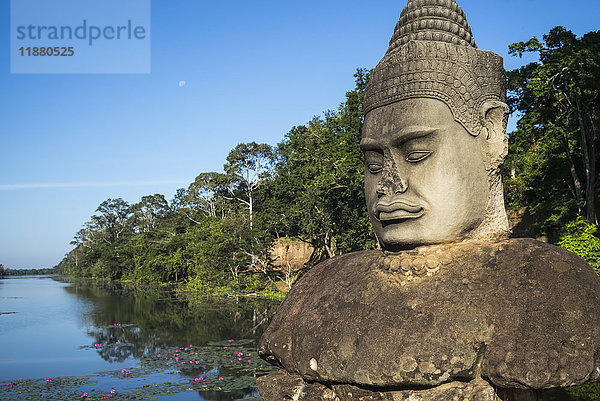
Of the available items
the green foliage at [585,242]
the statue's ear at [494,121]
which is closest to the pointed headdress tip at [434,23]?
the statue's ear at [494,121]

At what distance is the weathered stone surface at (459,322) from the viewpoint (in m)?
2.55

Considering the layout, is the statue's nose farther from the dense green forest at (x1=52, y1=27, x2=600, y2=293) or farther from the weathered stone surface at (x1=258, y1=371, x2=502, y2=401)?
the dense green forest at (x1=52, y1=27, x2=600, y2=293)

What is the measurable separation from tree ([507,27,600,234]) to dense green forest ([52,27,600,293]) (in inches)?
1.1

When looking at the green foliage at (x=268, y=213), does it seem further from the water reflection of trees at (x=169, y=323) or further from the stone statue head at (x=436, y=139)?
the stone statue head at (x=436, y=139)

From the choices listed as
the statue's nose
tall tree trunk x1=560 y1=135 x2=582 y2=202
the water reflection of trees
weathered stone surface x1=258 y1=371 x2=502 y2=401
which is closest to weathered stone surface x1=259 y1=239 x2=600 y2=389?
weathered stone surface x1=258 y1=371 x2=502 y2=401

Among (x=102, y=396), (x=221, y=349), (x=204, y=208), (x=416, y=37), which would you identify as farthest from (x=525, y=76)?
(x=204, y=208)

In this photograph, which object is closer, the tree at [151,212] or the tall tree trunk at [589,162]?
the tall tree trunk at [589,162]

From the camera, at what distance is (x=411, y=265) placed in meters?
3.18

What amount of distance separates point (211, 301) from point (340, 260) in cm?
2221

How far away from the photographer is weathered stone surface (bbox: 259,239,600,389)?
2.55 meters

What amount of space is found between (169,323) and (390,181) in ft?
55.8

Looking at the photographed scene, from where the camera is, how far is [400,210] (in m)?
3.21

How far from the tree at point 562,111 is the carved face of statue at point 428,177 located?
434 inches

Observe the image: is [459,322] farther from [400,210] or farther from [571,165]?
[571,165]
